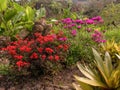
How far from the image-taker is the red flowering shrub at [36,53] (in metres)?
6.03

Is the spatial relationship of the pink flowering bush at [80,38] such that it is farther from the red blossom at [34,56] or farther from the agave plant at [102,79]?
the agave plant at [102,79]

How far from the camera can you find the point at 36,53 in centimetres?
612

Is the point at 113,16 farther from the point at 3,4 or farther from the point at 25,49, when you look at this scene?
the point at 25,49

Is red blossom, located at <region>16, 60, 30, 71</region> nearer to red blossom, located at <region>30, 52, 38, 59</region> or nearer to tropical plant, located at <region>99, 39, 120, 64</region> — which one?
red blossom, located at <region>30, 52, 38, 59</region>

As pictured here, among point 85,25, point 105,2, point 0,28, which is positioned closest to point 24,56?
point 85,25

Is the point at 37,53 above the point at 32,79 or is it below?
above

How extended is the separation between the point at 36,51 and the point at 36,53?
7 cm

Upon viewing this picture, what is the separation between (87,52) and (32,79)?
144cm

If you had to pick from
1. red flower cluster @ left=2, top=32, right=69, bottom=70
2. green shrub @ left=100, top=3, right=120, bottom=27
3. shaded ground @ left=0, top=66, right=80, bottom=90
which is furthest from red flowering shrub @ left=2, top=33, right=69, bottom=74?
green shrub @ left=100, top=3, right=120, bottom=27

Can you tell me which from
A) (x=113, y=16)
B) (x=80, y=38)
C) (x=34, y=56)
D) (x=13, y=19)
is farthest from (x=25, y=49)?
(x=113, y=16)

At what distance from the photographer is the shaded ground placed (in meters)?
6.05

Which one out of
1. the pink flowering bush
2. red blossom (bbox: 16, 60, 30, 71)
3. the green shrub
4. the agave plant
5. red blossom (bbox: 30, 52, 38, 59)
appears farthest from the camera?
the green shrub

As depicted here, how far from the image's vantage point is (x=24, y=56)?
242 inches

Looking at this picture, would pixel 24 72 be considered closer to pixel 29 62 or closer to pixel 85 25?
pixel 29 62
